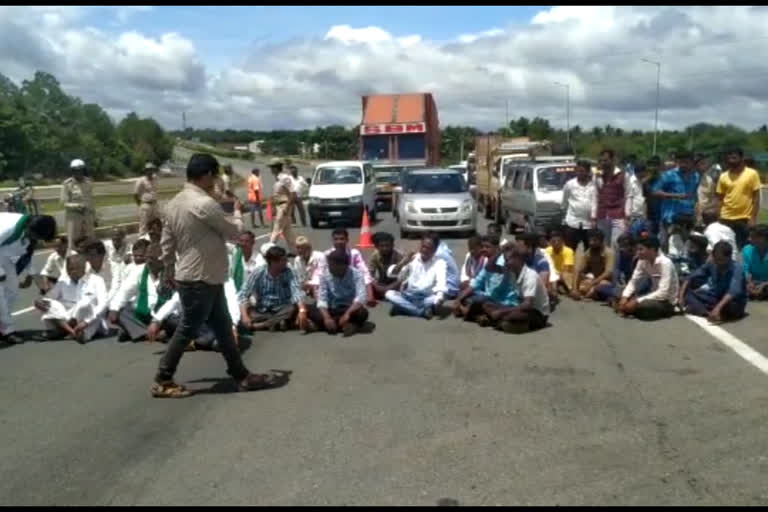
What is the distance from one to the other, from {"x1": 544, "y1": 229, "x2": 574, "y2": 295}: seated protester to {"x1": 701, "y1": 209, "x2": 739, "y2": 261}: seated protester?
1769mm

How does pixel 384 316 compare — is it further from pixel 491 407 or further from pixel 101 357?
pixel 491 407

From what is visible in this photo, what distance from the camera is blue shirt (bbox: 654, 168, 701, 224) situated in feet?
39.5

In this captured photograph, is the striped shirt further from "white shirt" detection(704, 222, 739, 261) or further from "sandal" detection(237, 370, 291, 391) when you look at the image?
"white shirt" detection(704, 222, 739, 261)

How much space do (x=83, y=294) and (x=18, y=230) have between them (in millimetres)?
967

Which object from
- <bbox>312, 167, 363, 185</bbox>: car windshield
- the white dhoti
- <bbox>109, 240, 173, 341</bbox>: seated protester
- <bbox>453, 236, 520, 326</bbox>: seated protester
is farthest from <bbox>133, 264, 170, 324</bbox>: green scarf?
<bbox>312, 167, 363, 185</bbox>: car windshield

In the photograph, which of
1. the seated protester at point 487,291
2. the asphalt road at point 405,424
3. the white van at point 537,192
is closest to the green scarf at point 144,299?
the asphalt road at point 405,424

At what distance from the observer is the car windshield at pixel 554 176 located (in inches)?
707

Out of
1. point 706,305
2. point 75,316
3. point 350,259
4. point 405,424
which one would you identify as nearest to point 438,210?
point 350,259

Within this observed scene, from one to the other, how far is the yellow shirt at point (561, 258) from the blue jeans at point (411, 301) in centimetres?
211

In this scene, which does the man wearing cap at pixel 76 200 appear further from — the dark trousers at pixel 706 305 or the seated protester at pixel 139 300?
the dark trousers at pixel 706 305

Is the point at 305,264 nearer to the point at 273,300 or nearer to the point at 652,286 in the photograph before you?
the point at 273,300

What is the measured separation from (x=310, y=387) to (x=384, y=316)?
333 centimetres

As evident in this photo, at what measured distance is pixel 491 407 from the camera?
250 inches

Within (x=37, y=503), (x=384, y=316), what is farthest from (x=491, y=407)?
(x=384, y=316)
